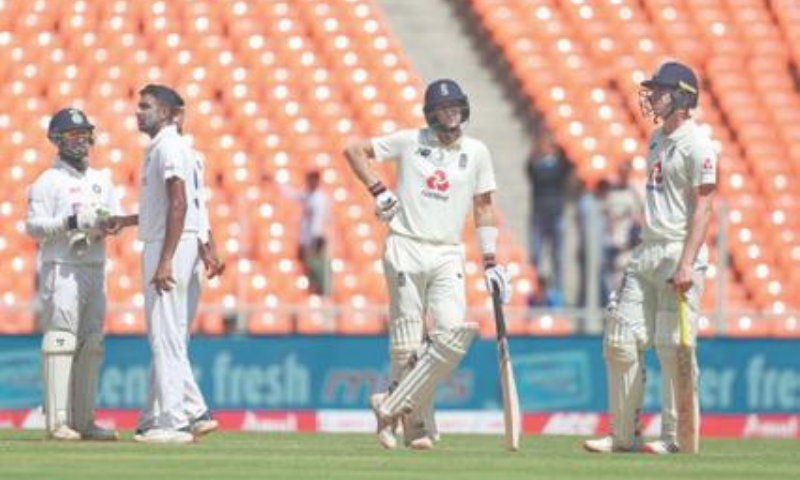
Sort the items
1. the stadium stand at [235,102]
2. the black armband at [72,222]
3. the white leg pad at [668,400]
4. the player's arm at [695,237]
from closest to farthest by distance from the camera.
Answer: the player's arm at [695,237], the white leg pad at [668,400], the black armband at [72,222], the stadium stand at [235,102]

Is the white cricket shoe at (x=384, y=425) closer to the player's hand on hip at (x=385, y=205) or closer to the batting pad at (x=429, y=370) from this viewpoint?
the batting pad at (x=429, y=370)

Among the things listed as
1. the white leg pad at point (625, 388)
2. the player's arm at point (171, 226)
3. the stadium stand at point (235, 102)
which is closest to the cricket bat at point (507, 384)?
the white leg pad at point (625, 388)

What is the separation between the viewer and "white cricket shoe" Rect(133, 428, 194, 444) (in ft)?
52.2

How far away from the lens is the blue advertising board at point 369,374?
2347 cm

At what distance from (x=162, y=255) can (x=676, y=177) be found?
2.93 meters

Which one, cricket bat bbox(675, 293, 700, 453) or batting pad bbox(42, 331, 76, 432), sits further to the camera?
batting pad bbox(42, 331, 76, 432)

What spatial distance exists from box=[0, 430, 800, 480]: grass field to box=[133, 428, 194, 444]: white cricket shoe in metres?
0.10

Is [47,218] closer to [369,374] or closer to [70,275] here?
[70,275]

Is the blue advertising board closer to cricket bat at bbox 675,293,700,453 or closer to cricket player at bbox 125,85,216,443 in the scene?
cricket player at bbox 125,85,216,443

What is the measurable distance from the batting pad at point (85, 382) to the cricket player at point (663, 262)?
3.18 meters

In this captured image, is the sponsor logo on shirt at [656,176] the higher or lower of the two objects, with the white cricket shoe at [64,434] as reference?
higher

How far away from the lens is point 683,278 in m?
15.1

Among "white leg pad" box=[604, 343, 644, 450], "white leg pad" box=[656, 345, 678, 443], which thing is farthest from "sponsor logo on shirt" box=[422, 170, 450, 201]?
"white leg pad" box=[656, 345, 678, 443]

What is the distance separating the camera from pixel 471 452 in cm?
1557
